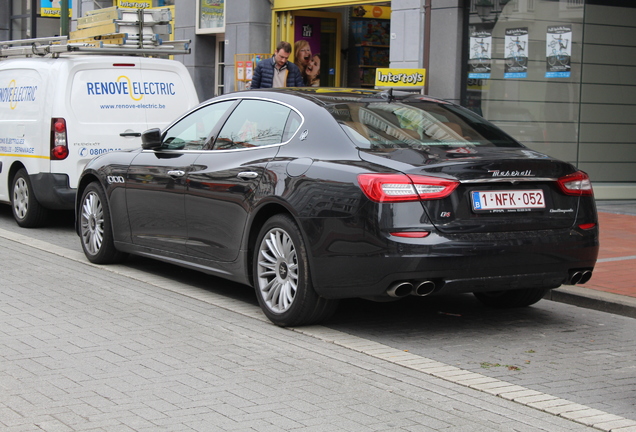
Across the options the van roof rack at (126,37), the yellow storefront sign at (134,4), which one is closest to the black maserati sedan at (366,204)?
the van roof rack at (126,37)

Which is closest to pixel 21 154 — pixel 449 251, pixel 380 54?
pixel 449 251

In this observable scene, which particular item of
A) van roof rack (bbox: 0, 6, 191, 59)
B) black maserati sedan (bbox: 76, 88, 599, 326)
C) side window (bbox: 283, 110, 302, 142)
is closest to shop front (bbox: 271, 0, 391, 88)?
van roof rack (bbox: 0, 6, 191, 59)

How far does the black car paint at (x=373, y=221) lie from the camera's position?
5738 millimetres

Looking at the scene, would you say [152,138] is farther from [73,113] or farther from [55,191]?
[55,191]

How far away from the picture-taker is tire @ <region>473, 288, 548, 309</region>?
700 centimetres

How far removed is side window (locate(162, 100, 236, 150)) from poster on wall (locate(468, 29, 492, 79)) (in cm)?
744

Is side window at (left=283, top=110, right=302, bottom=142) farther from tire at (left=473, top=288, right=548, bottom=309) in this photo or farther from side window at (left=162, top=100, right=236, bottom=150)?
tire at (left=473, top=288, right=548, bottom=309)

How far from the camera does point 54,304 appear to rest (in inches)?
275

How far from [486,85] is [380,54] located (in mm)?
4376

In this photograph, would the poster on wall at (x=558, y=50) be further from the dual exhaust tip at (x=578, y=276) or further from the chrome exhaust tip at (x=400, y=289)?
the chrome exhaust tip at (x=400, y=289)

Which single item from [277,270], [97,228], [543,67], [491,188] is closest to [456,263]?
[491,188]

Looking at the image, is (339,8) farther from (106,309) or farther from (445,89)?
(106,309)

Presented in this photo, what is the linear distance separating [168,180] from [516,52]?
809 cm

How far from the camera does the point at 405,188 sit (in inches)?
225
